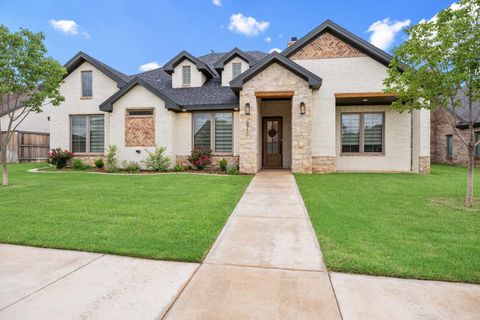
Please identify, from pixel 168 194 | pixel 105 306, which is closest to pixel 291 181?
pixel 168 194

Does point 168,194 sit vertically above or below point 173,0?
below

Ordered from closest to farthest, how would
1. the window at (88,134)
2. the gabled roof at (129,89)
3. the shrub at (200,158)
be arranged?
the shrub at (200,158) → the gabled roof at (129,89) → the window at (88,134)

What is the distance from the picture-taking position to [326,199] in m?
6.82

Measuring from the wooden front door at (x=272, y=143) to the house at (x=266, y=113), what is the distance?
0.05m

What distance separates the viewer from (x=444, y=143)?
1983cm

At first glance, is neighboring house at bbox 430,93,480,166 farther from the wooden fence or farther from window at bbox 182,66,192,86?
the wooden fence

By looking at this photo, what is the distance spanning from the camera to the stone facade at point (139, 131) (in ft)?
43.5

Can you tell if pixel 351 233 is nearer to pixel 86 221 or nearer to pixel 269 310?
pixel 269 310

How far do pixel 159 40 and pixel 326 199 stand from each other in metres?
18.2

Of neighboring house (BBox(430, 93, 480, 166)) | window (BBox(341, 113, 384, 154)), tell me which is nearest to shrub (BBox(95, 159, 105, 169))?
window (BBox(341, 113, 384, 154))

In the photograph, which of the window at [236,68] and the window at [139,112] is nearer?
the window at [139,112]

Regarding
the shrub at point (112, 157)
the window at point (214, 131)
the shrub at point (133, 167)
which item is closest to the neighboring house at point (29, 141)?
the shrub at point (112, 157)

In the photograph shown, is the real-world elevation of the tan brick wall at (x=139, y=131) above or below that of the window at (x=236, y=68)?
below

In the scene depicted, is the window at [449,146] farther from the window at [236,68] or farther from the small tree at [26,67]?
Result: the small tree at [26,67]
